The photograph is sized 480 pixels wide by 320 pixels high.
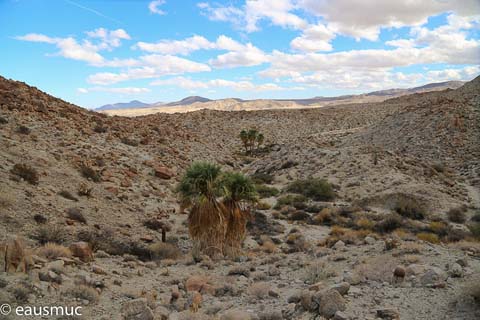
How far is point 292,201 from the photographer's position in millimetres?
25016

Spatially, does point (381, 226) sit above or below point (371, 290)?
below

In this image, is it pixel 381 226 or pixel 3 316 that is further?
pixel 381 226

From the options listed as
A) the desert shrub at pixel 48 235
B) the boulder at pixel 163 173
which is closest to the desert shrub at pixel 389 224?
the boulder at pixel 163 173

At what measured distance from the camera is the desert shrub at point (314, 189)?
25.8 meters

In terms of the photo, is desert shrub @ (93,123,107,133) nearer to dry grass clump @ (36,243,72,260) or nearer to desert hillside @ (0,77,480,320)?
desert hillside @ (0,77,480,320)

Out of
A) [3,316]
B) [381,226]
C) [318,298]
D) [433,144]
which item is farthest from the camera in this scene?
[433,144]

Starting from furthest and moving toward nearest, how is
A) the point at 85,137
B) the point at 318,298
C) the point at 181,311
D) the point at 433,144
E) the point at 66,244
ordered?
the point at 433,144
the point at 85,137
the point at 66,244
the point at 181,311
the point at 318,298

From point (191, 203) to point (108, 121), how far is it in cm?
2198

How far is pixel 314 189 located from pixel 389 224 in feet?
24.6

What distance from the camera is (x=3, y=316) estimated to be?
6.70 m

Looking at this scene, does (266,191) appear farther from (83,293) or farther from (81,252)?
(83,293)

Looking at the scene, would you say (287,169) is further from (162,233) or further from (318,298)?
(318,298)

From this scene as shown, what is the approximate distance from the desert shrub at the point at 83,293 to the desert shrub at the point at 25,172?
10053 mm

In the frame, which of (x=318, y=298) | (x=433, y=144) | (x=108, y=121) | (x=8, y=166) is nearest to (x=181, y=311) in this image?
(x=318, y=298)
